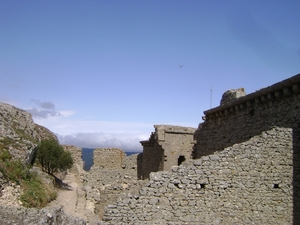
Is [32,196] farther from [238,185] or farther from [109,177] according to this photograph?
[109,177]

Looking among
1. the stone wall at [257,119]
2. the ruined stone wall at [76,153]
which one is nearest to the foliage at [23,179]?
the stone wall at [257,119]

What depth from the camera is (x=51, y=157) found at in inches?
933

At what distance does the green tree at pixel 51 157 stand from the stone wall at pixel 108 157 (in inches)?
341

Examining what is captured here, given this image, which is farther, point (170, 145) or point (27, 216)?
point (170, 145)

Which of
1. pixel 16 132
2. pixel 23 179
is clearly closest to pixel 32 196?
pixel 23 179

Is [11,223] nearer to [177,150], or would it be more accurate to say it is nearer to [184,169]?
[184,169]

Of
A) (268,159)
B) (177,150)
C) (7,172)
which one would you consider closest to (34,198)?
(7,172)

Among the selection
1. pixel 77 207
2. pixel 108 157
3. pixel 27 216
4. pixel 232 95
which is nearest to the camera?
pixel 27 216

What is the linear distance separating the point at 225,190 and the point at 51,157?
15513 mm

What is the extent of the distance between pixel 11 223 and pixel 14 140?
11954 millimetres

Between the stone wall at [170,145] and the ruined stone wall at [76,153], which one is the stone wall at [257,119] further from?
the ruined stone wall at [76,153]

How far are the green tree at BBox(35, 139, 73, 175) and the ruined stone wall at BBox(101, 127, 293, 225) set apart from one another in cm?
1449

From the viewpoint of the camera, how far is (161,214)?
33.8 ft

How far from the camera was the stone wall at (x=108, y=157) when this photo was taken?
33781mm
